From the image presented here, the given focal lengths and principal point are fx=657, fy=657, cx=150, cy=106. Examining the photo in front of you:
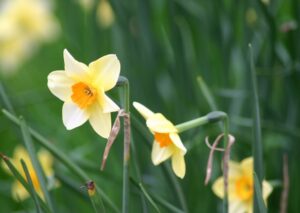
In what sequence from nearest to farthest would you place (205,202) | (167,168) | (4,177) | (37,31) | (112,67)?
1. (112,67)
2. (167,168)
3. (205,202)
4. (4,177)
5. (37,31)

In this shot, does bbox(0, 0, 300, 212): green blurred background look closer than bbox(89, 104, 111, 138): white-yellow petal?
No

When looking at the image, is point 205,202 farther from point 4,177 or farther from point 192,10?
point 4,177

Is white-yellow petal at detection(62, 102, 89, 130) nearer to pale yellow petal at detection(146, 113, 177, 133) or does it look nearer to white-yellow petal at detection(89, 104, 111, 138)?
white-yellow petal at detection(89, 104, 111, 138)

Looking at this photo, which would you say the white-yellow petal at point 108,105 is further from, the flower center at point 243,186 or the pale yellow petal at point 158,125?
the flower center at point 243,186

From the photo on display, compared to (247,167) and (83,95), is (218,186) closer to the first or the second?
(247,167)

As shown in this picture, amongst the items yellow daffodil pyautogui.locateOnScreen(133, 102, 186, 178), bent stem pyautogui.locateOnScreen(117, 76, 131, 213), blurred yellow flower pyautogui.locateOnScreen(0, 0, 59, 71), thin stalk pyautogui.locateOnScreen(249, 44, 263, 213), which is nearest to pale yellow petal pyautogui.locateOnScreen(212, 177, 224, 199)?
thin stalk pyautogui.locateOnScreen(249, 44, 263, 213)

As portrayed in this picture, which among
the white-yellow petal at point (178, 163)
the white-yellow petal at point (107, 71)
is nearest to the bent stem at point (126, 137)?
the white-yellow petal at point (107, 71)

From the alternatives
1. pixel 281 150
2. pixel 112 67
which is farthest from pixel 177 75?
pixel 112 67
